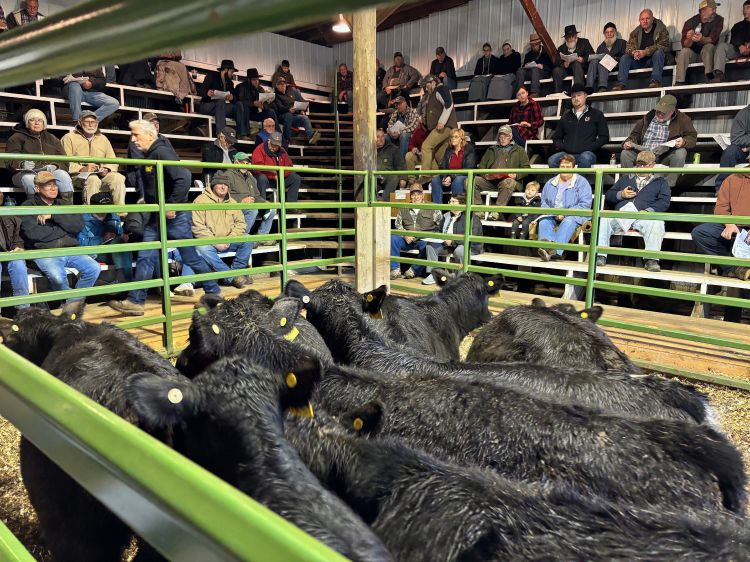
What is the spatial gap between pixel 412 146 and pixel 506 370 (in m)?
9.13

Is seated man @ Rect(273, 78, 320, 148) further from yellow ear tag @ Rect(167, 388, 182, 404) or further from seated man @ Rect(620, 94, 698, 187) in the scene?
yellow ear tag @ Rect(167, 388, 182, 404)

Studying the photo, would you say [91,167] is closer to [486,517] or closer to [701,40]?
[486,517]

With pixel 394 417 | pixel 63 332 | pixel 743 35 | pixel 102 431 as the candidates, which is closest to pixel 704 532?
pixel 394 417

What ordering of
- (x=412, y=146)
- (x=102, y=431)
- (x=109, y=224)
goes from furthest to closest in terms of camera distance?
(x=412, y=146)
(x=109, y=224)
(x=102, y=431)

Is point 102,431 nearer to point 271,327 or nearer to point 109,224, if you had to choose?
point 271,327

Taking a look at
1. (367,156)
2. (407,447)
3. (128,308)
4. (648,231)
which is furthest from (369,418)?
(648,231)

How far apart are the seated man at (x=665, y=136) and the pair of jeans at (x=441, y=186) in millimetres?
2622

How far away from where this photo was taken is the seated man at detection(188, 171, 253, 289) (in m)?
6.10

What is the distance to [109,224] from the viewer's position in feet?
19.5

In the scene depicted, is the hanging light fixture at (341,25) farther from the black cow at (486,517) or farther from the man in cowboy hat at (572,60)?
the black cow at (486,517)

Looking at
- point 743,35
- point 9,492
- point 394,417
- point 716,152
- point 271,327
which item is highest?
point 743,35

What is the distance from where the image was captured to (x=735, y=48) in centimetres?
977

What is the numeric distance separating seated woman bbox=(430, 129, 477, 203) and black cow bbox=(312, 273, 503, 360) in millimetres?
4526

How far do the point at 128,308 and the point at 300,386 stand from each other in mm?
4035
